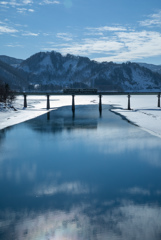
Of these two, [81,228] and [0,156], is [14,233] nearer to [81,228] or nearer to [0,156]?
[81,228]

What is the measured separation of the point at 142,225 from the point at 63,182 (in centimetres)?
792

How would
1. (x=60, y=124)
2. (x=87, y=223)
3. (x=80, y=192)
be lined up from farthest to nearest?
(x=60, y=124) → (x=80, y=192) → (x=87, y=223)

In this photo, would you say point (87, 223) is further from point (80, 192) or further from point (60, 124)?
point (60, 124)

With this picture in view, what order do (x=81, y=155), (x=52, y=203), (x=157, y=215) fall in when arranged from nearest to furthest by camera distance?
(x=157, y=215) < (x=52, y=203) < (x=81, y=155)

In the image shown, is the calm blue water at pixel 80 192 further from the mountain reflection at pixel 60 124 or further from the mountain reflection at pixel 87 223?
the mountain reflection at pixel 60 124

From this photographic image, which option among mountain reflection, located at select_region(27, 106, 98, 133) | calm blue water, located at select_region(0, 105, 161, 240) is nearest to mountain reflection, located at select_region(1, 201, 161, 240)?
calm blue water, located at select_region(0, 105, 161, 240)

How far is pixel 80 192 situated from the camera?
18.2m

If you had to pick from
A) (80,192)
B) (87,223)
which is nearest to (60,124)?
(80,192)

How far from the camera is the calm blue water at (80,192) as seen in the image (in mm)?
13391

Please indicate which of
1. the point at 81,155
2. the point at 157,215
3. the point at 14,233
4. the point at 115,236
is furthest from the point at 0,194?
the point at 81,155

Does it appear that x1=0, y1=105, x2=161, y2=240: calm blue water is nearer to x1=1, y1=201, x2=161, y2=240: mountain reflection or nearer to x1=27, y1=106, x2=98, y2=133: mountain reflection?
x1=1, y1=201, x2=161, y2=240: mountain reflection

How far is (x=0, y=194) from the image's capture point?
17891mm

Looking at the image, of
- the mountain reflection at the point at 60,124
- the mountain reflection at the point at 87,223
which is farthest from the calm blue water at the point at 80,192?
the mountain reflection at the point at 60,124

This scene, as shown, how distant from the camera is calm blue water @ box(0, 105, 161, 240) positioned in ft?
43.9
